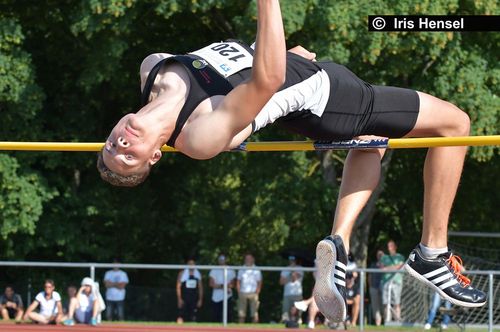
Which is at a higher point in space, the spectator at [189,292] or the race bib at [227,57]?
the race bib at [227,57]

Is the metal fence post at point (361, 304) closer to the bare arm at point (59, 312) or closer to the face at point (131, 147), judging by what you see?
the bare arm at point (59, 312)

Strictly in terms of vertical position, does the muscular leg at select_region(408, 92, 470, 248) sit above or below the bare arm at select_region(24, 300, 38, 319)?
above

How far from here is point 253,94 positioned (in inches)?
211

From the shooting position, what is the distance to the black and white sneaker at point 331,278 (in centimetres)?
650

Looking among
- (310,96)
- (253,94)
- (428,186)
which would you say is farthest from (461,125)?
(253,94)

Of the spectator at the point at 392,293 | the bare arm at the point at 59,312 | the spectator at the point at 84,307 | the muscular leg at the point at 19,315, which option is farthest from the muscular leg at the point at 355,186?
the muscular leg at the point at 19,315

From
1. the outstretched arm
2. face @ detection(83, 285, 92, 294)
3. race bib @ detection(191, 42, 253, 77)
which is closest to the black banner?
face @ detection(83, 285, 92, 294)

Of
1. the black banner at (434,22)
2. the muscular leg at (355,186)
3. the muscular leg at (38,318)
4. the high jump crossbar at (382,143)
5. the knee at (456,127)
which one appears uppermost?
the black banner at (434,22)

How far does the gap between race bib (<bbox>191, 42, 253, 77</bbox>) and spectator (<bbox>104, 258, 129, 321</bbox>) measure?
1136cm

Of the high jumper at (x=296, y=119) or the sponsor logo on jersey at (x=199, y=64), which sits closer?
the high jumper at (x=296, y=119)

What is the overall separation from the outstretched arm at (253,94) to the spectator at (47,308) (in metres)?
11.3

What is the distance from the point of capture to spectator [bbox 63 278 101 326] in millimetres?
15938

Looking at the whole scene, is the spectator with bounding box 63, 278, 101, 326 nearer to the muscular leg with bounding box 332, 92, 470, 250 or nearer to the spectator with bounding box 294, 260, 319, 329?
the spectator with bounding box 294, 260, 319, 329

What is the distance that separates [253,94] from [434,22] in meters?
12.3
